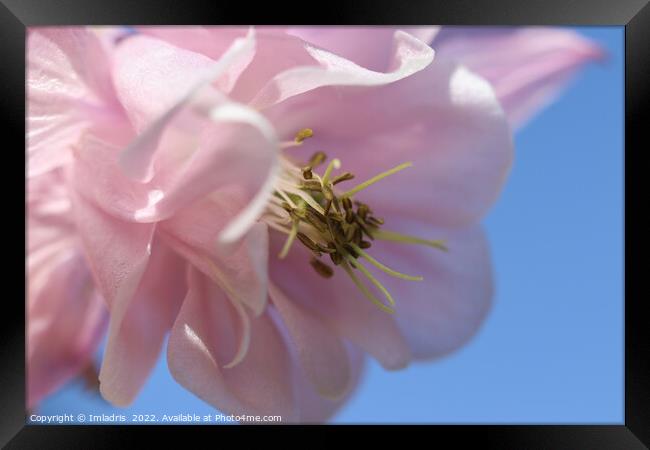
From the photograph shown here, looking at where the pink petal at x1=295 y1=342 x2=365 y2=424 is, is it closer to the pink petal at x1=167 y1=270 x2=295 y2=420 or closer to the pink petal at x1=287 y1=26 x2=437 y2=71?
the pink petal at x1=167 y1=270 x2=295 y2=420

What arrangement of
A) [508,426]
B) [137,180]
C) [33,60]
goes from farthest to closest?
[508,426] → [33,60] → [137,180]

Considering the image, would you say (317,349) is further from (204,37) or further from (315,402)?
(204,37)

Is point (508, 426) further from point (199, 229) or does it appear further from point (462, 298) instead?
point (199, 229)

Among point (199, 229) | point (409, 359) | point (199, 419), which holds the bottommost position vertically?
point (199, 419)

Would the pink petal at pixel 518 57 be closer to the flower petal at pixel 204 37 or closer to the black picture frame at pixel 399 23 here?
the black picture frame at pixel 399 23

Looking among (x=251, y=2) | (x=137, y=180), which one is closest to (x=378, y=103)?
(x=251, y=2)

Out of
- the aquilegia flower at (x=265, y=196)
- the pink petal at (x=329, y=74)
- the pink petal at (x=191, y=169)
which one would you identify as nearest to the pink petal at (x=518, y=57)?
the aquilegia flower at (x=265, y=196)
